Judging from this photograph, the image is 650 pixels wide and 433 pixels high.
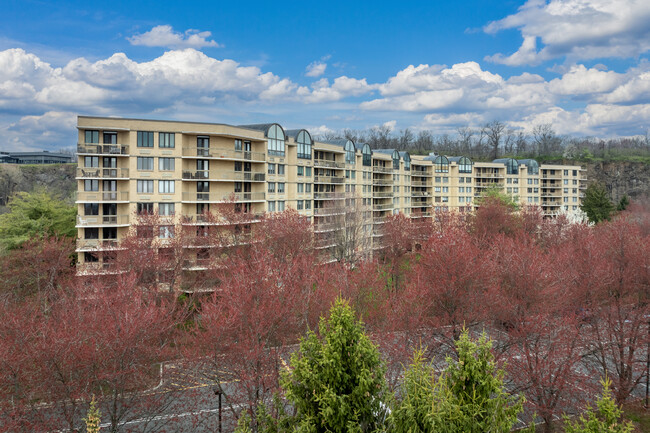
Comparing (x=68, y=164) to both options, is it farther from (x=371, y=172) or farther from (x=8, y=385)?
(x=8, y=385)

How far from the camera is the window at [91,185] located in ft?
127

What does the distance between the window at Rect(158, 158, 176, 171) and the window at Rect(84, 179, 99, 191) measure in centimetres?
577

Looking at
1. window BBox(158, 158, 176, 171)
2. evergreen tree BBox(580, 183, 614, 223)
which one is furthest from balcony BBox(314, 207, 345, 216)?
evergreen tree BBox(580, 183, 614, 223)

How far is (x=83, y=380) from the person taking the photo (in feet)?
54.9

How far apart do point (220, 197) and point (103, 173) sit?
10408 millimetres

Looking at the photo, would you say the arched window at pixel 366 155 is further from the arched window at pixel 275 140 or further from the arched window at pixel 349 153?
the arched window at pixel 275 140

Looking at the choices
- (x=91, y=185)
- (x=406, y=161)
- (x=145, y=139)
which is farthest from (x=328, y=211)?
(x=406, y=161)

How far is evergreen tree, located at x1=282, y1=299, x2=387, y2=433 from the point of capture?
1045 centimetres

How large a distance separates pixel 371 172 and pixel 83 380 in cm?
5499

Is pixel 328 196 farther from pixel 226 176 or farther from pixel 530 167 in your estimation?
pixel 530 167

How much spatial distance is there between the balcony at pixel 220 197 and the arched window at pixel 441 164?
167ft

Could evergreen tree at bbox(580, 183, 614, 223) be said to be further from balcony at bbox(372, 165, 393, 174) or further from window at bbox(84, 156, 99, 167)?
window at bbox(84, 156, 99, 167)

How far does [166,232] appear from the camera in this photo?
38.4m

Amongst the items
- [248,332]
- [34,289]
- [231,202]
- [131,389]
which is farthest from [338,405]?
[34,289]
